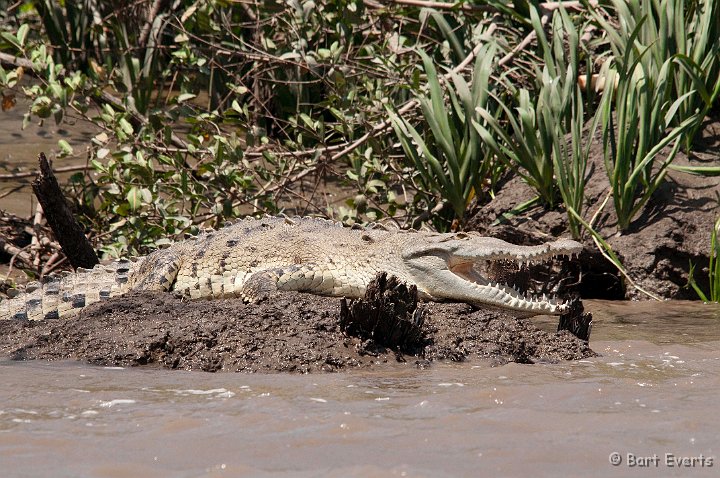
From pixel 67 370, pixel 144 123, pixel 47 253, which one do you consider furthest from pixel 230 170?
pixel 67 370

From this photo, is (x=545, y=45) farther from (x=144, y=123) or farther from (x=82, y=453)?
(x=82, y=453)

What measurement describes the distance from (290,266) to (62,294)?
1.44 m

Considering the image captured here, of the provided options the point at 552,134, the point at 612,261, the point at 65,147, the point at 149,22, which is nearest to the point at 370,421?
the point at 612,261

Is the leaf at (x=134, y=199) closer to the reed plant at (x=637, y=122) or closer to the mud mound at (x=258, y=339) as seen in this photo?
the mud mound at (x=258, y=339)

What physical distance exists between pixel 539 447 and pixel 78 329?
251 centimetres

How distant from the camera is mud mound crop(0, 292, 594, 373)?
4.15 meters

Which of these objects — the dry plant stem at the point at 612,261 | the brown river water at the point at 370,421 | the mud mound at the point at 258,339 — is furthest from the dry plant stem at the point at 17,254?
the dry plant stem at the point at 612,261

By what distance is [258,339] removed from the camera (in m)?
4.26

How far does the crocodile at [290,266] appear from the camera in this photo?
5.38 m

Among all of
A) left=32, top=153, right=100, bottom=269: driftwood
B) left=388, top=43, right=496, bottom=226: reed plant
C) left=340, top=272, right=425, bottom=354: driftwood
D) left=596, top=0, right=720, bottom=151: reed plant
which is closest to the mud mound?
left=340, top=272, right=425, bottom=354: driftwood

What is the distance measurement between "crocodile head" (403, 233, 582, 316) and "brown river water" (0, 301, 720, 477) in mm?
755

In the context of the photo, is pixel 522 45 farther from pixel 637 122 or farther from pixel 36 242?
pixel 36 242

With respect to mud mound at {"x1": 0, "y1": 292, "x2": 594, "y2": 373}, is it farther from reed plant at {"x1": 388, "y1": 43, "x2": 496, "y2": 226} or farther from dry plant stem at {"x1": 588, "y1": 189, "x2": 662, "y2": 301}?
reed plant at {"x1": 388, "y1": 43, "x2": 496, "y2": 226}

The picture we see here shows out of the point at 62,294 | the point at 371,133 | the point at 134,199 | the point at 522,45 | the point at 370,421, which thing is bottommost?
the point at 370,421
